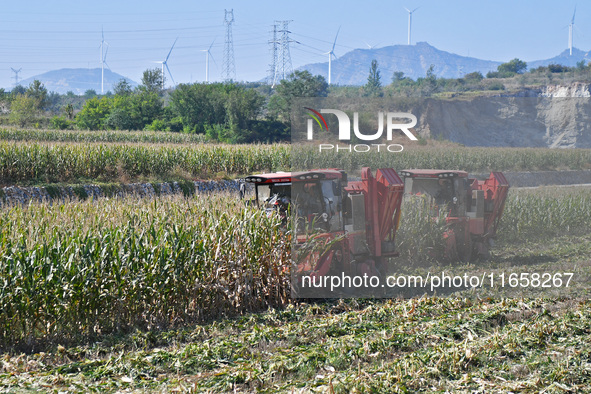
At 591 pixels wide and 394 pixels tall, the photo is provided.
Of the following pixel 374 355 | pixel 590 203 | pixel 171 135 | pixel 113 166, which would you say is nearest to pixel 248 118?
pixel 171 135

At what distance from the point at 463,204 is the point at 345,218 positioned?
2553mm

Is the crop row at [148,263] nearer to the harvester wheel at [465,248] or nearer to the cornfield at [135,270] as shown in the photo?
the cornfield at [135,270]

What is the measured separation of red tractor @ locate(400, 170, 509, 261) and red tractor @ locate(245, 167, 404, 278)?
872mm

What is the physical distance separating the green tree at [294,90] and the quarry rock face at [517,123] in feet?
107

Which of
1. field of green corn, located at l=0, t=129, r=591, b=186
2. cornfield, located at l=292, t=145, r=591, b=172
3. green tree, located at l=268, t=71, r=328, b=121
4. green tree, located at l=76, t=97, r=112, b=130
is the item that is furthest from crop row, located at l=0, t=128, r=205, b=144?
cornfield, located at l=292, t=145, r=591, b=172

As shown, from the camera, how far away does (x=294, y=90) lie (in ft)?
158

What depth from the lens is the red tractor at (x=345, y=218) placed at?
29.9ft

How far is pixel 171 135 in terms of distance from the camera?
46.4 metres

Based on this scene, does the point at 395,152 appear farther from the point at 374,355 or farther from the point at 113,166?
the point at 113,166

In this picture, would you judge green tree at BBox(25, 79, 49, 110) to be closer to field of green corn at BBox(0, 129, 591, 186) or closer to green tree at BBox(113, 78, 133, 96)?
green tree at BBox(113, 78, 133, 96)

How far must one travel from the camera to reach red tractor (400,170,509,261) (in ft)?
33.1

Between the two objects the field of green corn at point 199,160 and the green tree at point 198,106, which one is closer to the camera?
the field of green corn at point 199,160

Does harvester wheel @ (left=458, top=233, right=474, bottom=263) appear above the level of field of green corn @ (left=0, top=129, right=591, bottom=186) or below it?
below

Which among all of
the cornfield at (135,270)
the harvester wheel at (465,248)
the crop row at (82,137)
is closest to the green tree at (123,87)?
the crop row at (82,137)
